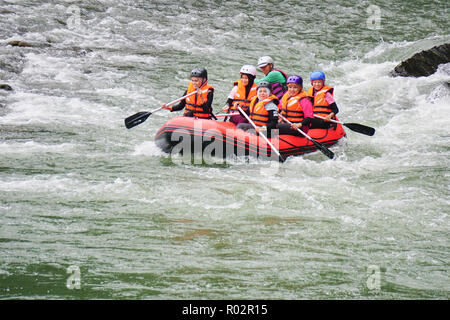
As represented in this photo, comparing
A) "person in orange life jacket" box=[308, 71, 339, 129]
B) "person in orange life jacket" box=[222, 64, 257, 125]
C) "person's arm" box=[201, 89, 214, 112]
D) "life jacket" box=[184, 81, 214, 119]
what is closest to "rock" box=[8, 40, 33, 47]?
"life jacket" box=[184, 81, 214, 119]

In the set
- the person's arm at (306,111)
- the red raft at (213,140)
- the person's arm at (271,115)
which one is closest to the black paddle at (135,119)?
the red raft at (213,140)

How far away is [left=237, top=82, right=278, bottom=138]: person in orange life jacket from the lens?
8.33 metres

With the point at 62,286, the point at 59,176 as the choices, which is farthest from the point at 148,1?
the point at 62,286

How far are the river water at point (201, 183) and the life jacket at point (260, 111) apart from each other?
64cm

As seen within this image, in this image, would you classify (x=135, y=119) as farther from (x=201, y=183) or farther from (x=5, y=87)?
(x=5, y=87)

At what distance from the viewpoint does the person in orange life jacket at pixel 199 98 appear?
863 cm

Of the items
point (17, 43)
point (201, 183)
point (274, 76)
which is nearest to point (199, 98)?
point (274, 76)

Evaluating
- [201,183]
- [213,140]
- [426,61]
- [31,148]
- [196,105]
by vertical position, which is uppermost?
[426,61]

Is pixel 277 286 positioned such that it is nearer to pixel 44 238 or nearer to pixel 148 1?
pixel 44 238

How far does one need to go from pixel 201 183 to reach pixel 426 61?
7.12 meters

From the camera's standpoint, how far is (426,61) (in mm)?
12133

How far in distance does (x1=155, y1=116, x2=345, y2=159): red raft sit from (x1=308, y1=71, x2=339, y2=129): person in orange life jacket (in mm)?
773

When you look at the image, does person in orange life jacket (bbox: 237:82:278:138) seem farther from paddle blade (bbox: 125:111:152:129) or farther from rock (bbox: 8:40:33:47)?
rock (bbox: 8:40:33:47)

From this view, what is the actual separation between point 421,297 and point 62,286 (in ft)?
9.35
